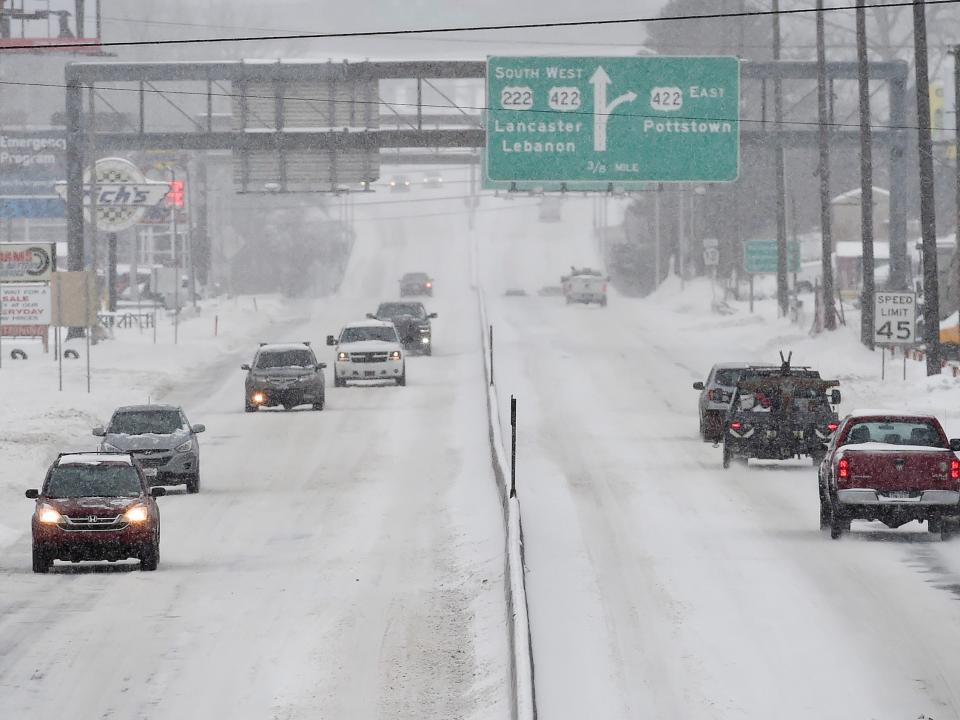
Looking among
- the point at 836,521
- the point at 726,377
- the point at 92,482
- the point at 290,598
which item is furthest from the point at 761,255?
the point at 290,598

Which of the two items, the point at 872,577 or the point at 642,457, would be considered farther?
the point at 642,457

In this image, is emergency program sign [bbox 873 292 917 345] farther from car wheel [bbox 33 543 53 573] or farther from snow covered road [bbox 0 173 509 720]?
car wheel [bbox 33 543 53 573]

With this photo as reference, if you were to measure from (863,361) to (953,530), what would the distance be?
2958cm

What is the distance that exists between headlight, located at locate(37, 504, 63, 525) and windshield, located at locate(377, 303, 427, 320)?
39.5m

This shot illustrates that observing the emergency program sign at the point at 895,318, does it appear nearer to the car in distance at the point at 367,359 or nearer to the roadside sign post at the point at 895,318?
the roadside sign post at the point at 895,318

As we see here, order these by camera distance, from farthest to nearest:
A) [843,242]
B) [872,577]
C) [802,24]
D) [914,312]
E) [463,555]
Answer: [802,24] < [843,242] < [914,312] < [463,555] < [872,577]

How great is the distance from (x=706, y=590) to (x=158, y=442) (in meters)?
12.5

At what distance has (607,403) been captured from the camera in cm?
4400

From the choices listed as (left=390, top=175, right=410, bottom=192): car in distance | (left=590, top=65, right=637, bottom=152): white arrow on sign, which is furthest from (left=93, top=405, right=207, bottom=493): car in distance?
(left=390, top=175, right=410, bottom=192): car in distance

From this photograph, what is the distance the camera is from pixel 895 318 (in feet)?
128

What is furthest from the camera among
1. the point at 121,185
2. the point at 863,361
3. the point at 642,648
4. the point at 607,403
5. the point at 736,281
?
the point at 736,281

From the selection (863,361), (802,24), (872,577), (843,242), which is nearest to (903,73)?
(863,361)

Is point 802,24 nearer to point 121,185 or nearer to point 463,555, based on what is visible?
point 121,185

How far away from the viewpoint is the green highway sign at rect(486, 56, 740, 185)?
50438mm
